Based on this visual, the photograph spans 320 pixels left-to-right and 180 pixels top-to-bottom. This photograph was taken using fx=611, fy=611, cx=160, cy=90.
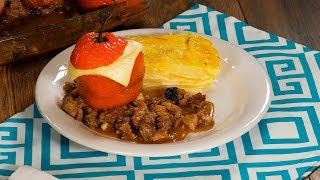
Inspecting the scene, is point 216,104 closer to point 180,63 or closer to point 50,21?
point 180,63

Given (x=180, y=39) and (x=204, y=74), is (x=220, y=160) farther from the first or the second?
(x=180, y=39)

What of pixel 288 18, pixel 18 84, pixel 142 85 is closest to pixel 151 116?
pixel 142 85

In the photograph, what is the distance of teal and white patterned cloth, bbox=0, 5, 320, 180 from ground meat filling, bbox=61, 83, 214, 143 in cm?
7

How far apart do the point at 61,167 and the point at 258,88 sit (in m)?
0.48

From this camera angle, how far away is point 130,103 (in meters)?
1.35

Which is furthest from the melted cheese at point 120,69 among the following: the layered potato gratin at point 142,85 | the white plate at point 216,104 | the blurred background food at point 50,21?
the blurred background food at point 50,21

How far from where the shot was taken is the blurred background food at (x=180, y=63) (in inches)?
54.9

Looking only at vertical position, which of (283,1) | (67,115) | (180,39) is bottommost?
(67,115)

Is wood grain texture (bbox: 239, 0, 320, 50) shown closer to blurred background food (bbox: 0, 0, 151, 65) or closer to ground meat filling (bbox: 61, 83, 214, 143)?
blurred background food (bbox: 0, 0, 151, 65)

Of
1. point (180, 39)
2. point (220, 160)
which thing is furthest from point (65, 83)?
point (220, 160)

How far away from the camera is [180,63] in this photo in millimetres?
1391

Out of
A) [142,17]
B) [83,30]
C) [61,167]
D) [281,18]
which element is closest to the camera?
[61,167]

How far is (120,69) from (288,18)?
80 cm

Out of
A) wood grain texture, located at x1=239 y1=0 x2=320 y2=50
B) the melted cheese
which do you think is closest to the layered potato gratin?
the melted cheese
